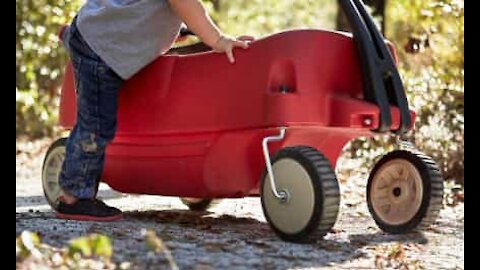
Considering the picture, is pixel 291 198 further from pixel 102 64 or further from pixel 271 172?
pixel 102 64

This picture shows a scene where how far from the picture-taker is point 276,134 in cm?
339

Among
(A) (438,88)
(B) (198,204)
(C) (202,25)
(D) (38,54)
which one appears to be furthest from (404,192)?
(D) (38,54)

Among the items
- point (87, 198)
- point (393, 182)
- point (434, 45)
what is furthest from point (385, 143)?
point (87, 198)

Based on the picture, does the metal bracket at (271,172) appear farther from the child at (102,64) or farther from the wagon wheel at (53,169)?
the wagon wheel at (53,169)

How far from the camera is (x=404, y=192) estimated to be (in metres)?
3.57

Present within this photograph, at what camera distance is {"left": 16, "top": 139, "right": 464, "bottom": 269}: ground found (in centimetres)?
282

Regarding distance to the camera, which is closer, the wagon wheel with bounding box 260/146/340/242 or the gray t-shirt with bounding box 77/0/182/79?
the wagon wheel with bounding box 260/146/340/242

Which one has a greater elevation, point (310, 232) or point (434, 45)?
point (434, 45)

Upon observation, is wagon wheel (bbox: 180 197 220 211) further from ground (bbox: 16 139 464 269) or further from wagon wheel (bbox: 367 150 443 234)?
wagon wheel (bbox: 367 150 443 234)

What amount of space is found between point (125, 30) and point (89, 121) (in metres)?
0.36

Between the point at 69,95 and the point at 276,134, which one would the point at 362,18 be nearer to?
the point at 276,134

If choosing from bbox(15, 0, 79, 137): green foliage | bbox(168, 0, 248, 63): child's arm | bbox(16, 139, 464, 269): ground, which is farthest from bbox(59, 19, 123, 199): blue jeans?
bbox(15, 0, 79, 137): green foliage

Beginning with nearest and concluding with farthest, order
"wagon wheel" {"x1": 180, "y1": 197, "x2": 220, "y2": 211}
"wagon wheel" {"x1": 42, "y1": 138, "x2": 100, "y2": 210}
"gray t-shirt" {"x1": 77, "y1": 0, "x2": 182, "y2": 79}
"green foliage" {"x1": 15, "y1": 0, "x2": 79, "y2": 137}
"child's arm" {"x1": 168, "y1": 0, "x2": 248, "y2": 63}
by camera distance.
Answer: "child's arm" {"x1": 168, "y1": 0, "x2": 248, "y2": 63}
"gray t-shirt" {"x1": 77, "y1": 0, "x2": 182, "y2": 79}
"wagon wheel" {"x1": 42, "y1": 138, "x2": 100, "y2": 210}
"wagon wheel" {"x1": 180, "y1": 197, "x2": 220, "y2": 211}
"green foliage" {"x1": 15, "y1": 0, "x2": 79, "y2": 137}

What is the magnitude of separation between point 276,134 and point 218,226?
1.73 feet
